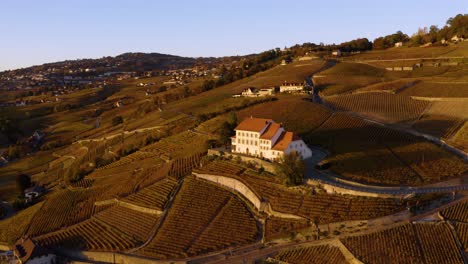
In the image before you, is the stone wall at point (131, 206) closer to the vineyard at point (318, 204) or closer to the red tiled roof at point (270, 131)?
the vineyard at point (318, 204)

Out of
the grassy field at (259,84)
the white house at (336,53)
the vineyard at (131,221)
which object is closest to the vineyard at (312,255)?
the vineyard at (131,221)

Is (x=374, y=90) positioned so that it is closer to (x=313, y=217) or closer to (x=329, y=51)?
(x=313, y=217)

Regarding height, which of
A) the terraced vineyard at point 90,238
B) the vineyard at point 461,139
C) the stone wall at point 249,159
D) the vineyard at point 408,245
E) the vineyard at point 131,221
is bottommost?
the terraced vineyard at point 90,238

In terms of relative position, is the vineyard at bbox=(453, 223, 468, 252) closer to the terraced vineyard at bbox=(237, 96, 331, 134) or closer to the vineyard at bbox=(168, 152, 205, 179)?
the terraced vineyard at bbox=(237, 96, 331, 134)

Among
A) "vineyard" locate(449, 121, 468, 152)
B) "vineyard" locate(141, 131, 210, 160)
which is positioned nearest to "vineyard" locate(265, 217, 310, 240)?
"vineyard" locate(141, 131, 210, 160)

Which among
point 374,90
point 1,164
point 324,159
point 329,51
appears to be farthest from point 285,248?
point 329,51

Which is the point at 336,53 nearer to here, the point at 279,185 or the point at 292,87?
the point at 292,87
